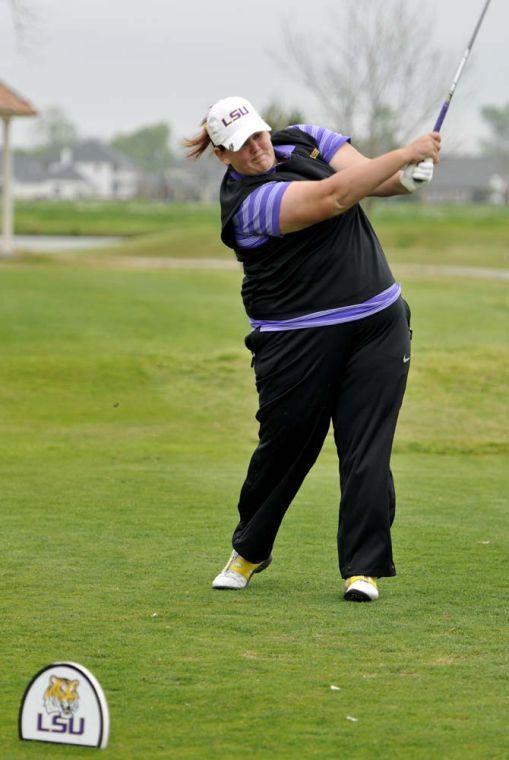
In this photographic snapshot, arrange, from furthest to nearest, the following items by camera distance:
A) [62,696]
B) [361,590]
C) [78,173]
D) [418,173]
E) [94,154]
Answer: [94,154] < [78,173] < [361,590] < [418,173] < [62,696]

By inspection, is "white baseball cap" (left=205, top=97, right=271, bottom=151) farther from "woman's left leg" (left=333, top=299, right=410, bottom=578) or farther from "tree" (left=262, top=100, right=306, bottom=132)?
"tree" (left=262, top=100, right=306, bottom=132)

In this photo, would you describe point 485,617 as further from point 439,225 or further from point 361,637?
point 439,225

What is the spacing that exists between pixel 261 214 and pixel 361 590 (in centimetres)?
166

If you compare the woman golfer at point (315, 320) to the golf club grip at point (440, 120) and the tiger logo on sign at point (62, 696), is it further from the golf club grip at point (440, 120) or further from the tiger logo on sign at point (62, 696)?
the tiger logo on sign at point (62, 696)

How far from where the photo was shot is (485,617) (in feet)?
19.5

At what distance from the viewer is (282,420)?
21.2 ft

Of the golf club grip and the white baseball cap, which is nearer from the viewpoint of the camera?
the white baseball cap

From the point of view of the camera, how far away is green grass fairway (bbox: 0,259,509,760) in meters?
4.48

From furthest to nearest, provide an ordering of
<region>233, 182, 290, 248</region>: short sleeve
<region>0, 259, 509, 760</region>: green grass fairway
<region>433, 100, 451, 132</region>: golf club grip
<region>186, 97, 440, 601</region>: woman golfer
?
<region>433, 100, 451, 132</region>: golf club grip < <region>186, 97, 440, 601</region>: woman golfer < <region>233, 182, 290, 248</region>: short sleeve < <region>0, 259, 509, 760</region>: green grass fairway

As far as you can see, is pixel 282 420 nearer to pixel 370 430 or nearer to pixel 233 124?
pixel 370 430

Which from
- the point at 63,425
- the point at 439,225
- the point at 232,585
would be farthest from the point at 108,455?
the point at 439,225

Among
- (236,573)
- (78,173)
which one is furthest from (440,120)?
(78,173)

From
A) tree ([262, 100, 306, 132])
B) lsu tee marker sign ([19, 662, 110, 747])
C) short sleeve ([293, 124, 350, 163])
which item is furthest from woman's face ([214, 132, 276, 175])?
tree ([262, 100, 306, 132])

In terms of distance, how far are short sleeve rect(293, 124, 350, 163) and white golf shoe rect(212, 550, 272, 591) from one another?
186cm
